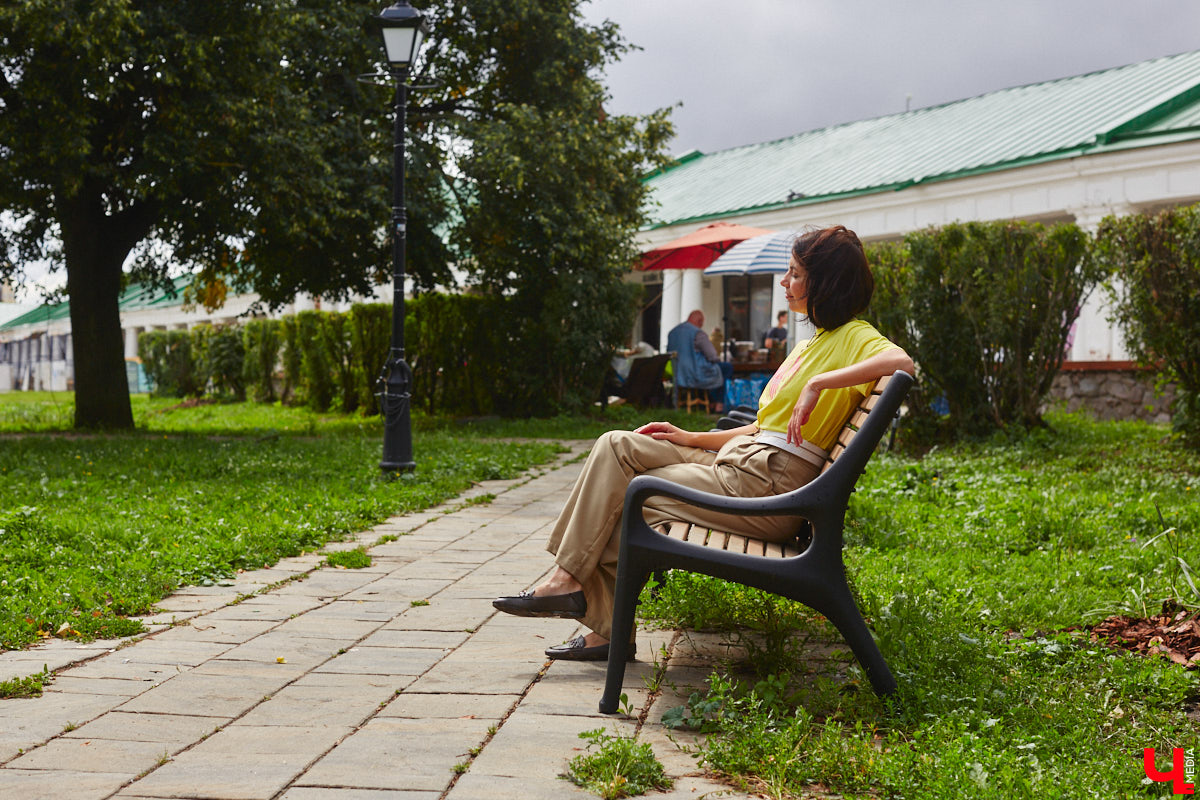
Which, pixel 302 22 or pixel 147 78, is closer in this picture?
pixel 147 78

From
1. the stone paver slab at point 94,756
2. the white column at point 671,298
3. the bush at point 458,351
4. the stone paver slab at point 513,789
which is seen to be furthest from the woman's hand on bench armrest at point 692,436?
the white column at point 671,298

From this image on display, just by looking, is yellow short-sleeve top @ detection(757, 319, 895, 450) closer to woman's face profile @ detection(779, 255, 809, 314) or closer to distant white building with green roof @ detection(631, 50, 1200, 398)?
woman's face profile @ detection(779, 255, 809, 314)

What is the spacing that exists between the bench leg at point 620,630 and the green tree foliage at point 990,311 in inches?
301

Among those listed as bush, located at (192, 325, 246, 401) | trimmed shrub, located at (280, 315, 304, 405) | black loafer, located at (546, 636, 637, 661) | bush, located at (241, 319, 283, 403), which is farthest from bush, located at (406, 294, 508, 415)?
black loafer, located at (546, 636, 637, 661)

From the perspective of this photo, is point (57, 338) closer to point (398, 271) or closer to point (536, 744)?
point (398, 271)

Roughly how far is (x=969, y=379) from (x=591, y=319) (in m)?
6.29

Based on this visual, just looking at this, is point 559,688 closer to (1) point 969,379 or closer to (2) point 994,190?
(1) point 969,379

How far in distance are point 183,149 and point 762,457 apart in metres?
10.1

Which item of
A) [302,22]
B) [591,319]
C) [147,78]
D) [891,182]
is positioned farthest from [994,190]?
[147,78]

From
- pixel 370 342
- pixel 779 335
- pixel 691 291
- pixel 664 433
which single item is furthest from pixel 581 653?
pixel 691 291

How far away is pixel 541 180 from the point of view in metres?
15.3

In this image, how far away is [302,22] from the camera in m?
12.9

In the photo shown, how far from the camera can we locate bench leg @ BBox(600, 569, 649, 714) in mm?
3295

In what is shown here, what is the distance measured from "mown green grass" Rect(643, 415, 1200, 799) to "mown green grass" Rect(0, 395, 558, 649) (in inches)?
98.4
